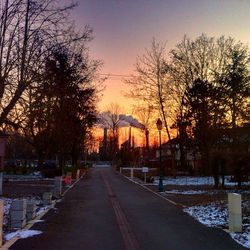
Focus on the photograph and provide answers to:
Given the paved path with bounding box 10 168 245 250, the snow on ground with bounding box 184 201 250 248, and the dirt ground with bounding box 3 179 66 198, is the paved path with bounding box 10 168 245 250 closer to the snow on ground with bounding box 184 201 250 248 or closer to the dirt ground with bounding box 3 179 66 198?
the snow on ground with bounding box 184 201 250 248

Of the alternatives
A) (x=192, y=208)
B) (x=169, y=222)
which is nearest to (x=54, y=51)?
(x=192, y=208)

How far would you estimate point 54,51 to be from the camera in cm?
2342

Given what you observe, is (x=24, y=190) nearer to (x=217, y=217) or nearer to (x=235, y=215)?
(x=217, y=217)

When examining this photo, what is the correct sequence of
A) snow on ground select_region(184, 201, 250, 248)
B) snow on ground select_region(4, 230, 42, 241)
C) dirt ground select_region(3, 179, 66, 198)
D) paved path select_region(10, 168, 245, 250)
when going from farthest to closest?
1. dirt ground select_region(3, 179, 66, 198)
2. snow on ground select_region(184, 201, 250, 248)
3. snow on ground select_region(4, 230, 42, 241)
4. paved path select_region(10, 168, 245, 250)

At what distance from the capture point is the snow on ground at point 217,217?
13045mm

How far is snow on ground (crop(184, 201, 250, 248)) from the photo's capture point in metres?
13.0

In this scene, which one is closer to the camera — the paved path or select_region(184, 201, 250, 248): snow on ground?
the paved path

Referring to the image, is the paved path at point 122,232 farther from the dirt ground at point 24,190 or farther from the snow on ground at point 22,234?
the dirt ground at point 24,190

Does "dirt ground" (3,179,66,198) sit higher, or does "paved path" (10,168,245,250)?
"dirt ground" (3,179,66,198)

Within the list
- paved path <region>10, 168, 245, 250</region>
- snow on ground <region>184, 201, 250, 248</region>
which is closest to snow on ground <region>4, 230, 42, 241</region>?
paved path <region>10, 168, 245, 250</region>

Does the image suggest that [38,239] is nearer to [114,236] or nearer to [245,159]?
[114,236]

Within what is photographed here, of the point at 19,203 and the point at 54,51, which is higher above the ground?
the point at 54,51

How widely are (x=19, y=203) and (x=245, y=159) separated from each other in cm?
1933

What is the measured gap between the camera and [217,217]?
17109mm
